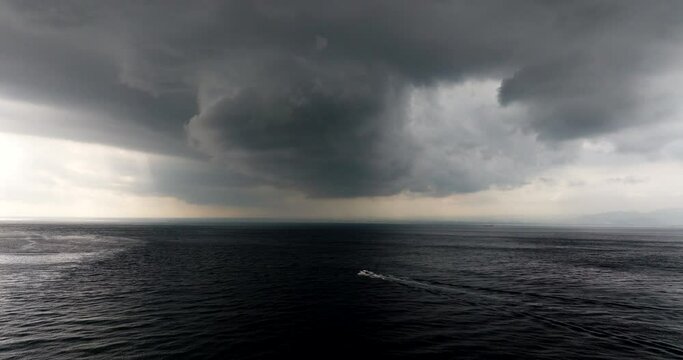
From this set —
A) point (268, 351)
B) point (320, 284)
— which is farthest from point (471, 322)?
point (320, 284)

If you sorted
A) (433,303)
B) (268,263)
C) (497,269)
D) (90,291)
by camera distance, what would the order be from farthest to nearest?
(268,263) → (497,269) → (90,291) → (433,303)

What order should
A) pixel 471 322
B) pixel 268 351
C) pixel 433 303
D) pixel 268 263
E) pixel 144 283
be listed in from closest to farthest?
pixel 268 351 < pixel 471 322 < pixel 433 303 < pixel 144 283 < pixel 268 263

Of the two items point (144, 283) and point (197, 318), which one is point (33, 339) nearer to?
point (197, 318)

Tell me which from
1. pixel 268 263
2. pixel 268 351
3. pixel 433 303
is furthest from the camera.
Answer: pixel 268 263

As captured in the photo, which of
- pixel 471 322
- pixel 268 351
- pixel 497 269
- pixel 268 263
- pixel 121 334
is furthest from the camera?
pixel 268 263

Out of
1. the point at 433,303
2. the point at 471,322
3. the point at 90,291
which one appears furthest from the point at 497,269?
the point at 90,291

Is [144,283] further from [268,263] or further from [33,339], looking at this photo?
[268,263]

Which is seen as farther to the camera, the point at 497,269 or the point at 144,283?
the point at 497,269

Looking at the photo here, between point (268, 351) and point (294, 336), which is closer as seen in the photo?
point (268, 351)
